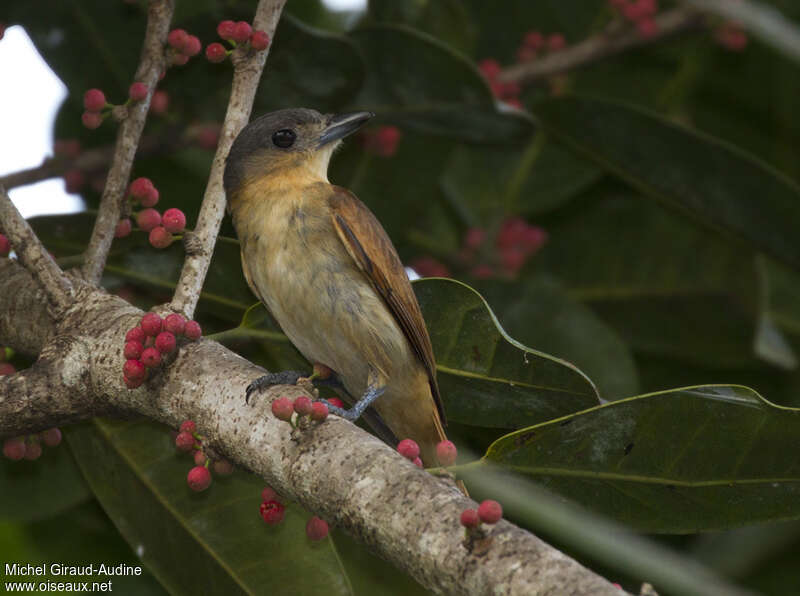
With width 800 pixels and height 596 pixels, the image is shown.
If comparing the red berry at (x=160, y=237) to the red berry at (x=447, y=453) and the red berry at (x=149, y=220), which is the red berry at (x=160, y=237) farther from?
the red berry at (x=447, y=453)

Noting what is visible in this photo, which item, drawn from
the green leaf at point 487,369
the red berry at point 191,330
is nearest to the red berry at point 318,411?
the red berry at point 191,330

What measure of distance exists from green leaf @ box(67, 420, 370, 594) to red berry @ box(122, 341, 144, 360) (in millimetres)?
734

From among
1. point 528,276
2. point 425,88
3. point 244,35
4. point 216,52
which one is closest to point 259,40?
point 244,35

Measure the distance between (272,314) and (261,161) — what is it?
2.36 ft

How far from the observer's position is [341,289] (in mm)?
2734

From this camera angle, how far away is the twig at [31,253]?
82.2 inches

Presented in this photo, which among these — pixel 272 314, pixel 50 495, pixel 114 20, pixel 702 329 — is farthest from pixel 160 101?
pixel 702 329

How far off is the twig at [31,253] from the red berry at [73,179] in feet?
3.98

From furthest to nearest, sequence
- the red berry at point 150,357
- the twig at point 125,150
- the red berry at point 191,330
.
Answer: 1. the twig at point 125,150
2. the red berry at point 191,330
3. the red berry at point 150,357

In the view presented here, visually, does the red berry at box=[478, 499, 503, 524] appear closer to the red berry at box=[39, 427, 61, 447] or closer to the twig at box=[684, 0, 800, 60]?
the twig at box=[684, 0, 800, 60]

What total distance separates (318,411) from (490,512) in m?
0.46

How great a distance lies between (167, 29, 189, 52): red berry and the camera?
229 centimetres

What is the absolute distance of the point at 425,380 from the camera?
2.85 metres

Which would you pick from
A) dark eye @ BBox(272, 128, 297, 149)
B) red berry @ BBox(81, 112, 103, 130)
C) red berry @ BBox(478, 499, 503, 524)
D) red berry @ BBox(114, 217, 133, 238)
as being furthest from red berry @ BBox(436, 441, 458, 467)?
dark eye @ BBox(272, 128, 297, 149)
